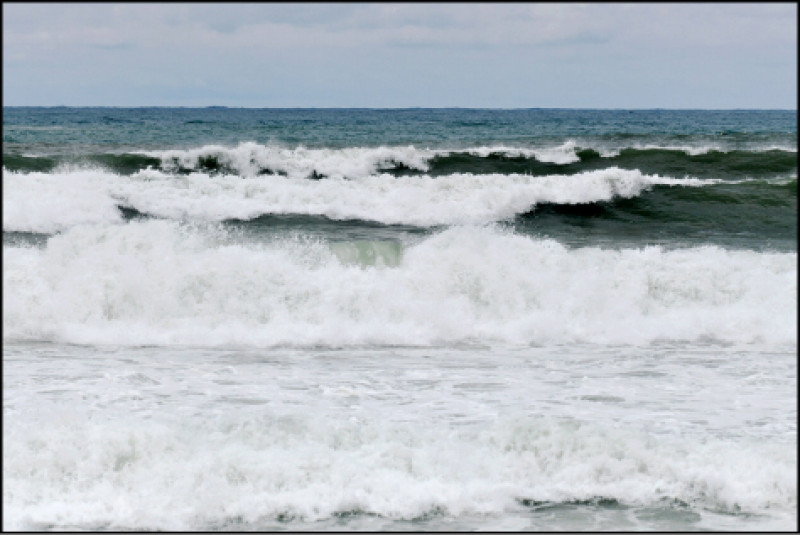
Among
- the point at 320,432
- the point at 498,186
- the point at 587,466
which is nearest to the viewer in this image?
the point at 587,466

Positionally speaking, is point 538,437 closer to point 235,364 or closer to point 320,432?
point 320,432

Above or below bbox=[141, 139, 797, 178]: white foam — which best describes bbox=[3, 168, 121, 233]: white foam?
below

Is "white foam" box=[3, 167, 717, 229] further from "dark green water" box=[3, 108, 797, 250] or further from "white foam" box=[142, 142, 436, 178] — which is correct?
"white foam" box=[142, 142, 436, 178]

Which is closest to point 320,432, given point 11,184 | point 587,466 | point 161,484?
point 161,484

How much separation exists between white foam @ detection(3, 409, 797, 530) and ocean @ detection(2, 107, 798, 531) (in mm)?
18

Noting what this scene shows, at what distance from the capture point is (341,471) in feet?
17.3

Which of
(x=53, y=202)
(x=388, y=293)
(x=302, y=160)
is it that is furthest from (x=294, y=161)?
(x=388, y=293)

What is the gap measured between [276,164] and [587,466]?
16.8 metres

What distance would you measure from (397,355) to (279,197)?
26.9 ft


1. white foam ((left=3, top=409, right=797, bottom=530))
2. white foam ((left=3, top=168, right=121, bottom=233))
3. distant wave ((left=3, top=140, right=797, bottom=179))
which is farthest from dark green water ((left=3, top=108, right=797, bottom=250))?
white foam ((left=3, top=409, right=797, bottom=530))

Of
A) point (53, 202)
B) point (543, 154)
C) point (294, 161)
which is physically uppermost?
point (543, 154)

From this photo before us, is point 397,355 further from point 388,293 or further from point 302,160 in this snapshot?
point 302,160

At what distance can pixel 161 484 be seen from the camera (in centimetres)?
509

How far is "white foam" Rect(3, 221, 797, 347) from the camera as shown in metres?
9.07
